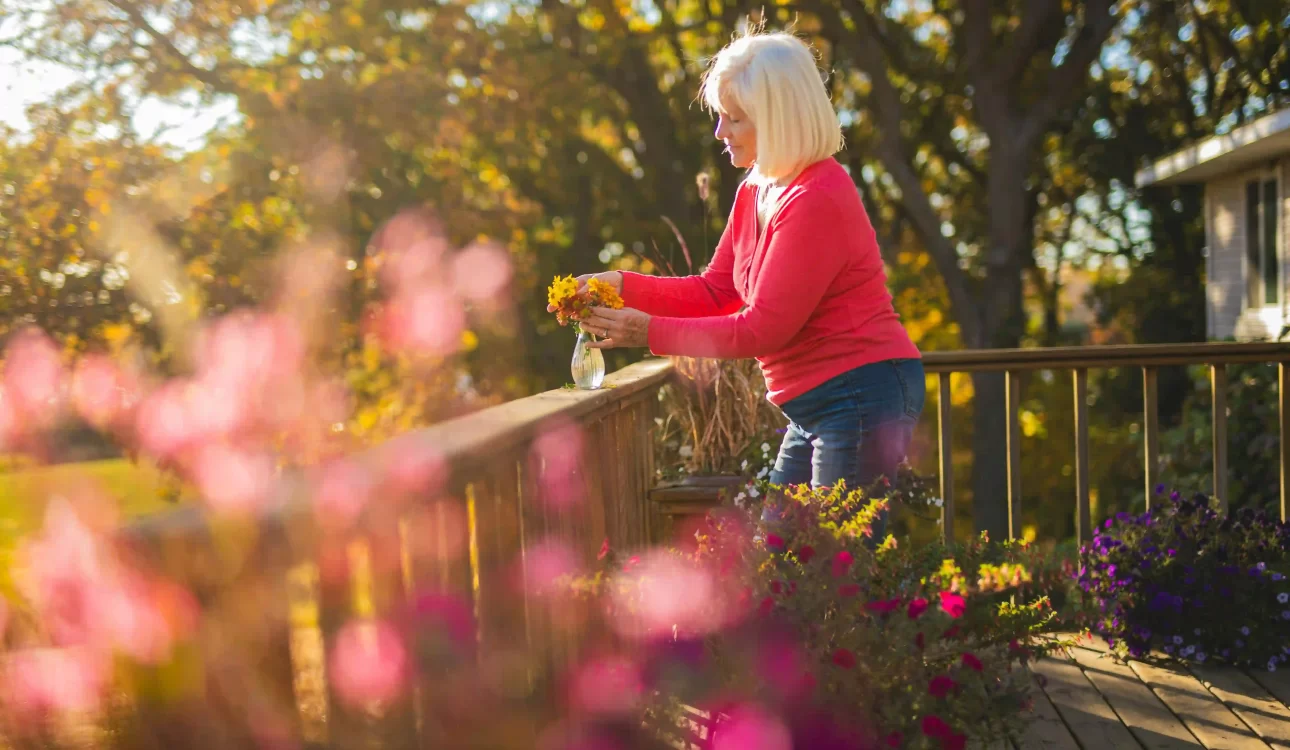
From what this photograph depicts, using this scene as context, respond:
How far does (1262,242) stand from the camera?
Answer: 1017 centimetres

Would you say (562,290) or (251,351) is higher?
(562,290)

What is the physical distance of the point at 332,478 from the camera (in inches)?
44.1

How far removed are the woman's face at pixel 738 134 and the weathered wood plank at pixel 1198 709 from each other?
1.70m

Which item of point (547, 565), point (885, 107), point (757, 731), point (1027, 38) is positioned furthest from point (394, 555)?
point (1027, 38)

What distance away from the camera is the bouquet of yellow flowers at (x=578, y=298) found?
2.30 m

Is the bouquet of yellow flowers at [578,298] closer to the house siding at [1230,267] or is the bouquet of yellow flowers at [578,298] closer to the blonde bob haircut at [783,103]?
the blonde bob haircut at [783,103]

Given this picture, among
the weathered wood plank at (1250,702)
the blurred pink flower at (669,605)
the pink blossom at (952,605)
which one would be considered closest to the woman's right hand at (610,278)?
the blurred pink flower at (669,605)

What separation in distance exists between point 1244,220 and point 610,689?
35.1 ft

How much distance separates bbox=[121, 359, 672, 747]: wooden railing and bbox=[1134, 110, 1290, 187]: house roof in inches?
315

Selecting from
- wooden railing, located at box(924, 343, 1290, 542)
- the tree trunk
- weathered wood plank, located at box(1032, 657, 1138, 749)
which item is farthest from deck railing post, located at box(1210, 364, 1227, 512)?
the tree trunk

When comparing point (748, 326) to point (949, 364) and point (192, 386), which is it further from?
point (192, 386)

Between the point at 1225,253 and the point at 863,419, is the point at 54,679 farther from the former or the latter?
the point at 1225,253

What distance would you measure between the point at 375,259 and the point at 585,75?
3.14m

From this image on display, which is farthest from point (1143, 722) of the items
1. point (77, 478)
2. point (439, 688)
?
point (77, 478)
